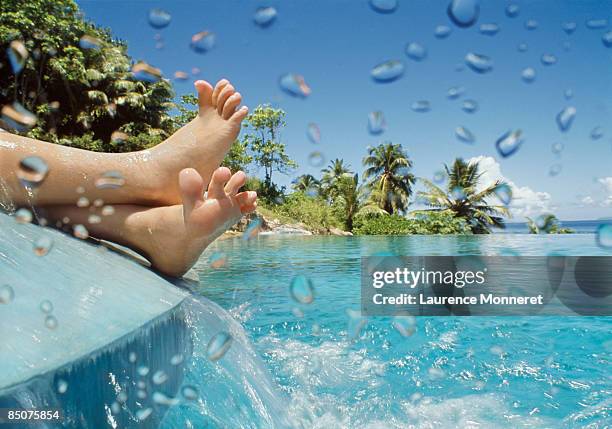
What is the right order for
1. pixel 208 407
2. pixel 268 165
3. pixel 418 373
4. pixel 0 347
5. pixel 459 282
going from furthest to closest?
pixel 268 165 < pixel 459 282 < pixel 418 373 < pixel 208 407 < pixel 0 347

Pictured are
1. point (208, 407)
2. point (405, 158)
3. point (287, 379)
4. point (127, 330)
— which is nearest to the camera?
point (127, 330)

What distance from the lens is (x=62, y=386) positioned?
2.20 ft

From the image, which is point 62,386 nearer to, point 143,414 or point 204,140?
point 143,414

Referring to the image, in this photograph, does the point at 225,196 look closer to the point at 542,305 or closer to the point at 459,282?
the point at 542,305

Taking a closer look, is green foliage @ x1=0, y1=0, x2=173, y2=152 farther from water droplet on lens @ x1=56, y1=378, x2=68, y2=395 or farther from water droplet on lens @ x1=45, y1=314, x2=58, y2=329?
water droplet on lens @ x1=56, y1=378, x2=68, y2=395

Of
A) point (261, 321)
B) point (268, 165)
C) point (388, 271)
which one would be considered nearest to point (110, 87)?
point (268, 165)

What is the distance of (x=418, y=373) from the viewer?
6.02 ft

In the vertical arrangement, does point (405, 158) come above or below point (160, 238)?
above

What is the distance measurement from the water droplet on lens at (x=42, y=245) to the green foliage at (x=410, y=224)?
15412 mm

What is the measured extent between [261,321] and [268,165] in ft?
50.9

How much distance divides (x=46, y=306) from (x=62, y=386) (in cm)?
18

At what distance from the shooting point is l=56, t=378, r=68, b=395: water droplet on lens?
0.66m

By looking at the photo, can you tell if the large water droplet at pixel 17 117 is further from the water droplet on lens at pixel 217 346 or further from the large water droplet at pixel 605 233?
the large water droplet at pixel 605 233

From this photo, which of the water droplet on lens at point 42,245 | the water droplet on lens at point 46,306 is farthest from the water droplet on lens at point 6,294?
the water droplet on lens at point 42,245
